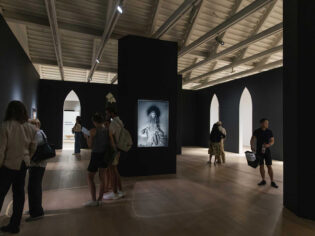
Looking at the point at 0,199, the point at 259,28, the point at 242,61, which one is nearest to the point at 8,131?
the point at 0,199

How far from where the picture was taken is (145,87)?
5.80m

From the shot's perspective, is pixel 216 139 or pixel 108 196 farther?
pixel 216 139

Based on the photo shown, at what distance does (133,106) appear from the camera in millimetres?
5699

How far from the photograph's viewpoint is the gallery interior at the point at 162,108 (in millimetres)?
3088

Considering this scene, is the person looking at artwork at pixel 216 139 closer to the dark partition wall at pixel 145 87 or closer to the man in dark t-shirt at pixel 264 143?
the dark partition wall at pixel 145 87

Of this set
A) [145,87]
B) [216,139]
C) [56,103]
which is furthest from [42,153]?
[56,103]

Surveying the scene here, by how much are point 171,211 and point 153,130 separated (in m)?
2.74

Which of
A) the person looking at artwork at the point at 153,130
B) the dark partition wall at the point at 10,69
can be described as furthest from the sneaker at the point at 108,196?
the dark partition wall at the point at 10,69

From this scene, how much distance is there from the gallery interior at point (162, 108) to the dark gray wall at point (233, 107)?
0.06m

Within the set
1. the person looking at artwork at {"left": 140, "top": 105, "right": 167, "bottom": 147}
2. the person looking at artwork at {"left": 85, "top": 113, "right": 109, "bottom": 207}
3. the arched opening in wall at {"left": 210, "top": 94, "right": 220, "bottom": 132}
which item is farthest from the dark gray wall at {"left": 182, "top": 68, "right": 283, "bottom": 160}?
the person looking at artwork at {"left": 85, "top": 113, "right": 109, "bottom": 207}

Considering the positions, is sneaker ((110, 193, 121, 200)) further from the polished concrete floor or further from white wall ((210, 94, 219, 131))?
white wall ((210, 94, 219, 131))

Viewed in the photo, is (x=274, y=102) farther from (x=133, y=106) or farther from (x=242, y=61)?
(x=133, y=106)

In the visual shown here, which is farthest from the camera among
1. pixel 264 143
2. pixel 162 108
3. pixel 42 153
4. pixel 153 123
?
pixel 162 108

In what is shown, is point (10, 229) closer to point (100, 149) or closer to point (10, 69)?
point (100, 149)
